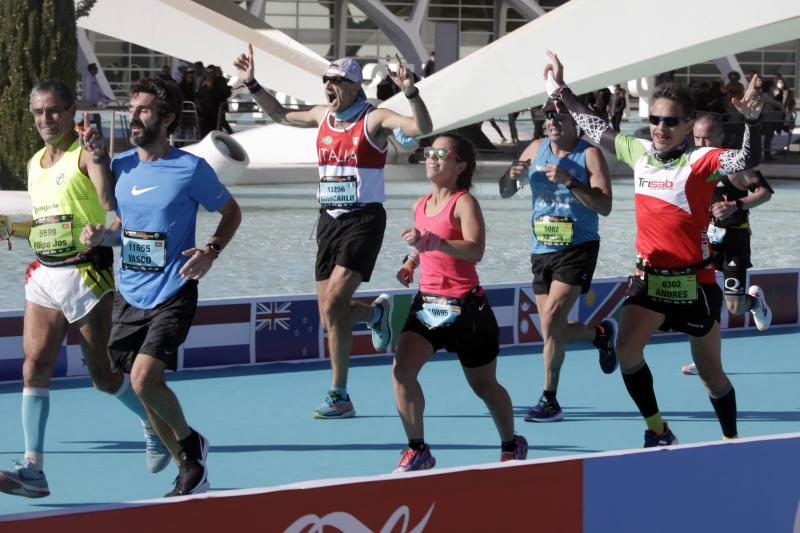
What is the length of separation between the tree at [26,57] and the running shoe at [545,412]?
12.6 m

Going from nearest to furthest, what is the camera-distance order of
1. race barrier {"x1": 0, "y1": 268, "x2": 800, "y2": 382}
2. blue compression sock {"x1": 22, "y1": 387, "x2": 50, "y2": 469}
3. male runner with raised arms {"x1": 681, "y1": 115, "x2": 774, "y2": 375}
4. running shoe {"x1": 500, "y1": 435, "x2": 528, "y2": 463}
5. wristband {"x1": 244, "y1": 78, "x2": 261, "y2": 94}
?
blue compression sock {"x1": 22, "y1": 387, "x2": 50, "y2": 469}
running shoe {"x1": 500, "y1": 435, "x2": 528, "y2": 463}
wristband {"x1": 244, "y1": 78, "x2": 261, "y2": 94}
male runner with raised arms {"x1": 681, "y1": 115, "x2": 774, "y2": 375}
race barrier {"x1": 0, "y1": 268, "x2": 800, "y2": 382}

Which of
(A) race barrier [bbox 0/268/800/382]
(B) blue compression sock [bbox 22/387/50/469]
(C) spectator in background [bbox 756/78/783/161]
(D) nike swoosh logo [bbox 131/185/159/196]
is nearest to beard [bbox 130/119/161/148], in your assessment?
(D) nike swoosh logo [bbox 131/185/159/196]

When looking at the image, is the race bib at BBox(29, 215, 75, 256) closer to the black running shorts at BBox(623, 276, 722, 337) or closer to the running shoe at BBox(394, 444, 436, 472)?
the running shoe at BBox(394, 444, 436, 472)

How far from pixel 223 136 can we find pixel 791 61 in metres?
44.2

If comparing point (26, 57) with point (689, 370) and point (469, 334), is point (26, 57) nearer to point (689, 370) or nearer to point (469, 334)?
point (689, 370)

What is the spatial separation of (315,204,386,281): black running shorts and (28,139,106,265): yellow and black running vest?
2.00 metres

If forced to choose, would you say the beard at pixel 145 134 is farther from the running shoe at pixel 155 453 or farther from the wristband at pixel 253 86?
the wristband at pixel 253 86

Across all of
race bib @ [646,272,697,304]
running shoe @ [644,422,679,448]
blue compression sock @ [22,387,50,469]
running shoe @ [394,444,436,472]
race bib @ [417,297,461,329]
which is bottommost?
running shoe @ [394,444,436,472]

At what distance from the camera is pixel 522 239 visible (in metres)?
18.1

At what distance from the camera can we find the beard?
617cm

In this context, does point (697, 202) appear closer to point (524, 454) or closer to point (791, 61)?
point (524, 454)

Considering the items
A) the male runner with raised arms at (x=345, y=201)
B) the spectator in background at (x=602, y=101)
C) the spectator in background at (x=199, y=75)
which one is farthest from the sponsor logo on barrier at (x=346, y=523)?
the spectator in background at (x=602, y=101)

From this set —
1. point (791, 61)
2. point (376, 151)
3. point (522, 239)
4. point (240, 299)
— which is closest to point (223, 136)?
point (522, 239)

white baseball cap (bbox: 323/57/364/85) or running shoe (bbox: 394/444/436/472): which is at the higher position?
white baseball cap (bbox: 323/57/364/85)
